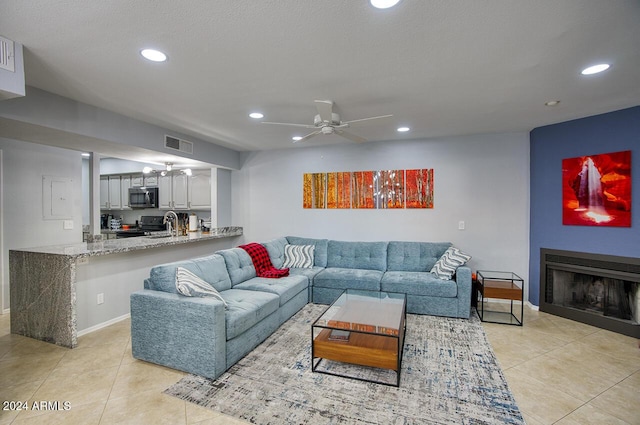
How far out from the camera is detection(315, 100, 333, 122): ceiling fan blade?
2.63 meters

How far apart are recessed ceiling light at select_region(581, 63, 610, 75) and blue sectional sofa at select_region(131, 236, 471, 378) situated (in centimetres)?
237

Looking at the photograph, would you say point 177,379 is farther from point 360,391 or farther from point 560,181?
point 560,181

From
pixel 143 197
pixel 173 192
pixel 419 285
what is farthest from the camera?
pixel 143 197

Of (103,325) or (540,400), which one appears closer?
(540,400)

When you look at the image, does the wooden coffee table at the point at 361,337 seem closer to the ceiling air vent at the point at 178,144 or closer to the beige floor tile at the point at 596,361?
the beige floor tile at the point at 596,361

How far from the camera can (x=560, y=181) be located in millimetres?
3949

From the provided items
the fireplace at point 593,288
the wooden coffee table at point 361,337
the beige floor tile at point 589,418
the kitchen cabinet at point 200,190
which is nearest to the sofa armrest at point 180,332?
the wooden coffee table at point 361,337

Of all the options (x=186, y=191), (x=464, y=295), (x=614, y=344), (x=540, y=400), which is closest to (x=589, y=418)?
(x=540, y=400)

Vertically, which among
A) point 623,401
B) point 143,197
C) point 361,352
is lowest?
point 623,401

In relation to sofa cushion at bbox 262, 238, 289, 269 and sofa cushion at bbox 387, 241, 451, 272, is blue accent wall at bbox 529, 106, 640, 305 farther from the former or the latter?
sofa cushion at bbox 262, 238, 289, 269

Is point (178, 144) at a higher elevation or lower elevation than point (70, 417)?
higher

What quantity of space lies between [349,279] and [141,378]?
2.62 metres

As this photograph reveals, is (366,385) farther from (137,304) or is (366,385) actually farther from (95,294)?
(95,294)

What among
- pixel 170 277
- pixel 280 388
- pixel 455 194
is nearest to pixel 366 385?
pixel 280 388
